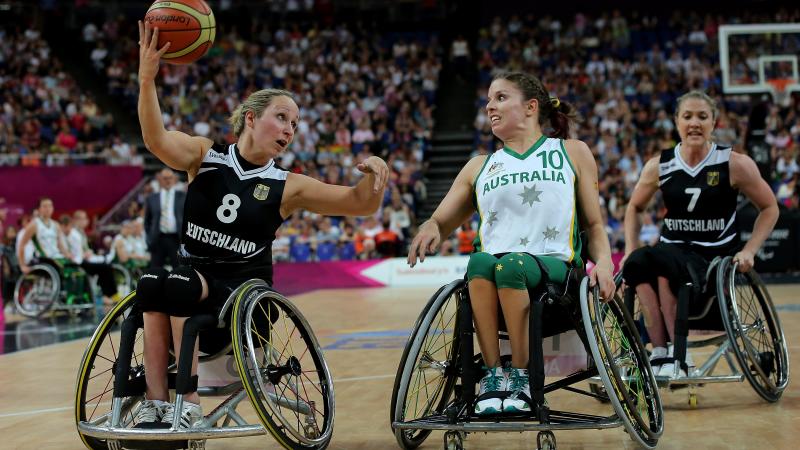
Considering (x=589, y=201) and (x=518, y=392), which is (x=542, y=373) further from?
(x=589, y=201)

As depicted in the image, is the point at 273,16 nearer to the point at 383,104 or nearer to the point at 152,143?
the point at 383,104

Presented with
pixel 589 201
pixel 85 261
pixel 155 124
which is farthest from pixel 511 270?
pixel 85 261

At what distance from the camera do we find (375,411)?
433cm

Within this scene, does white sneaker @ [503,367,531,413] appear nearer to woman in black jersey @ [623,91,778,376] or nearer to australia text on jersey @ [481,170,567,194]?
australia text on jersey @ [481,170,567,194]

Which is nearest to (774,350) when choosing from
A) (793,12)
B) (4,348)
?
(4,348)

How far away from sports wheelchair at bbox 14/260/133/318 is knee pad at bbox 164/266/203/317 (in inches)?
314

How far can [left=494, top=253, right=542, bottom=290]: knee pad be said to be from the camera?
3133 mm

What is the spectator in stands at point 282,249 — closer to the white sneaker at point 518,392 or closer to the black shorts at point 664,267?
the black shorts at point 664,267

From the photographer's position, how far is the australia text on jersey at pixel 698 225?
15.3 ft

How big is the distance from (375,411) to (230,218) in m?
1.28

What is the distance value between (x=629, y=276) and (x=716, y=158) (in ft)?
2.46

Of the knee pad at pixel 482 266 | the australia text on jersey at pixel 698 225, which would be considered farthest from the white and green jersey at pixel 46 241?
the knee pad at pixel 482 266

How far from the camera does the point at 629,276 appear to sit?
449 cm

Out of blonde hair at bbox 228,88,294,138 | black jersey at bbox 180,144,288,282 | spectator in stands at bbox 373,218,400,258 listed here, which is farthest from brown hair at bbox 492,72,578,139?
spectator in stands at bbox 373,218,400,258
